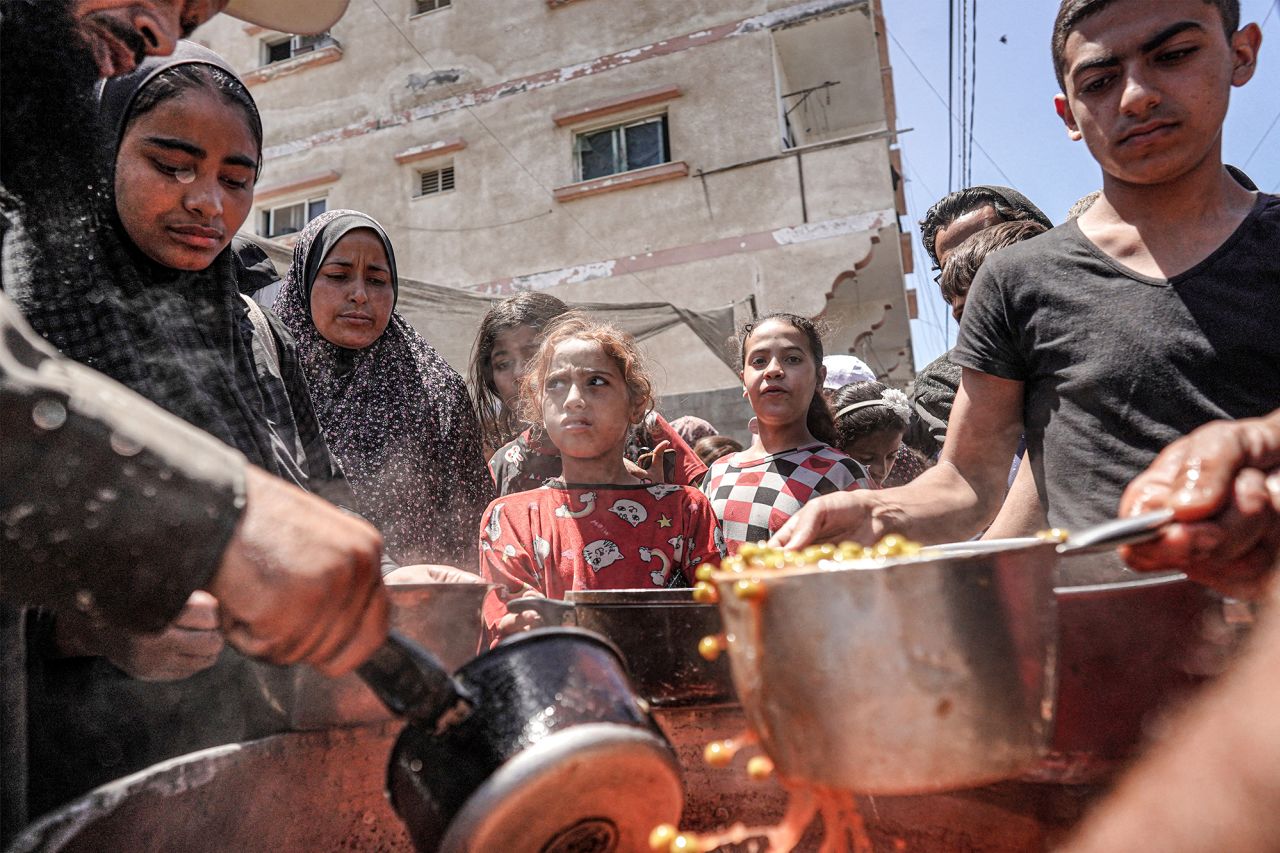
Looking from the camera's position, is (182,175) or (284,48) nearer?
(182,175)

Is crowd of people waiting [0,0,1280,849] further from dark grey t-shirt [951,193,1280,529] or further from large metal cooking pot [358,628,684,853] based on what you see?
large metal cooking pot [358,628,684,853]

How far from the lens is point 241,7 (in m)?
2.36

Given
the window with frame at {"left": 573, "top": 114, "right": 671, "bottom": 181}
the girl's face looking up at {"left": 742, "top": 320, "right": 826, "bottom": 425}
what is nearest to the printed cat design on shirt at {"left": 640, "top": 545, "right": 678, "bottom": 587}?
the girl's face looking up at {"left": 742, "top": 320, "right": 826, "bottom": 425}

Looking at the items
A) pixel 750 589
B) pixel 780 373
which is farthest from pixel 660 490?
pixel 750 589

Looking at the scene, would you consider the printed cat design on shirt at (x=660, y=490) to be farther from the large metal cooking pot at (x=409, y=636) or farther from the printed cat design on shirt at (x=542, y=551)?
the large metal cooking pot at (x=409, y=636)

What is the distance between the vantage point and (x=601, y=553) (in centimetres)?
238

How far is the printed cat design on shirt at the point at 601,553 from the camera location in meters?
2.36

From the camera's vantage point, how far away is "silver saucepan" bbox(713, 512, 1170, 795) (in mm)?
768

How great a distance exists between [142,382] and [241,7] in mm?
1533

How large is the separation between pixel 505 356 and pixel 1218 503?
9.36 ft

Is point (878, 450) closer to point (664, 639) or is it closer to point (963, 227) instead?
point (963, 227)

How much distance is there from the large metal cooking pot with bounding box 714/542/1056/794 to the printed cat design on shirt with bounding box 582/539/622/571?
1.56 meters

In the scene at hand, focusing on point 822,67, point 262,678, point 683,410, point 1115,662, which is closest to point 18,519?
point 262,678

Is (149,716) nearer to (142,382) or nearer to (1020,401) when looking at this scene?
(142,382)
